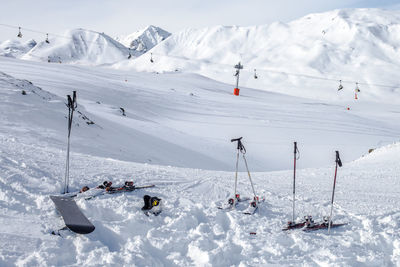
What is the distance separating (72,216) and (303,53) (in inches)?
3954

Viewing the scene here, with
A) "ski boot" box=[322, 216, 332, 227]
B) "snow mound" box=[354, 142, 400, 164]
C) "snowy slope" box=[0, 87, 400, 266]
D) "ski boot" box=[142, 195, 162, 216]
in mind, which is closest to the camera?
"snowy slope" box=[0, 87, 400, 266]

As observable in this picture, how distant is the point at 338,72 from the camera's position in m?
87.4

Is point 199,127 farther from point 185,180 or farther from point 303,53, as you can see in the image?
point 303,53

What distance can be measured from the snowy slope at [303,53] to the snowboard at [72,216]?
218 ft

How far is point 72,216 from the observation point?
5.92 meters

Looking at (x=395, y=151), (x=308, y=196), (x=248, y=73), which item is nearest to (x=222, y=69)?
(x=248, y=73)

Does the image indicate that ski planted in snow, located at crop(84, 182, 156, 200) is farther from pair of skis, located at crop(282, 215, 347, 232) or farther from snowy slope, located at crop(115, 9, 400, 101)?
snowy slope, located at crop(115, 9, 400, 101)

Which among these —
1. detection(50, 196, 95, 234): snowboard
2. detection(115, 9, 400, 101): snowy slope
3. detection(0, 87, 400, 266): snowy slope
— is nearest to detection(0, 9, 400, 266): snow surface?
detection(0, 87, 400, 266): snowy slope

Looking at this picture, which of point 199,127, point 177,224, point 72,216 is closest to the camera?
point 72,216

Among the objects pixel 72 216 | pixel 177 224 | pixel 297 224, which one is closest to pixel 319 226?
pixel 297 224

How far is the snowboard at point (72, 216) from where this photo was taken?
18.2ft

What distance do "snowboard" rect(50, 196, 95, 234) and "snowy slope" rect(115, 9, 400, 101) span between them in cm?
6632

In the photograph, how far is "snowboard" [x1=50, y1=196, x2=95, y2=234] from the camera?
555 centimetres

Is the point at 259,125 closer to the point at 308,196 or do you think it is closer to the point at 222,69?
the point at 308,196
